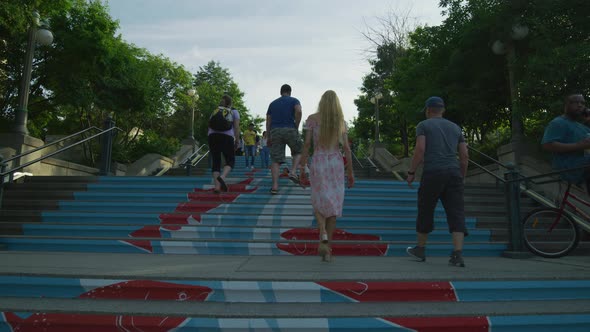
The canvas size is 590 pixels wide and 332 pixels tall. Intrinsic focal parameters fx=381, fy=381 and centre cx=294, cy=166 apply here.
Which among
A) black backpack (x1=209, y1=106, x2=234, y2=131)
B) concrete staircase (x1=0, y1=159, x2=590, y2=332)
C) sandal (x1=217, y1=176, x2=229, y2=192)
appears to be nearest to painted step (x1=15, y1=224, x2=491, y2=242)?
concrete staircase (x1=0, y1=159, x2=590, y2=332)

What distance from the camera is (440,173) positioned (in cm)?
411

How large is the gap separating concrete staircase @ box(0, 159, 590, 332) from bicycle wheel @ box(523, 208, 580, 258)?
1.23 feet

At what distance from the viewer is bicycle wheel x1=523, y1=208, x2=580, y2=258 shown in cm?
502

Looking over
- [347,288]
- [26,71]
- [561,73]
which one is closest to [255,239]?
[347,288]

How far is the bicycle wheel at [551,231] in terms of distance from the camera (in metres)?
5.02

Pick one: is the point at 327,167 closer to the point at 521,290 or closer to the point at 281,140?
the point at 521,290

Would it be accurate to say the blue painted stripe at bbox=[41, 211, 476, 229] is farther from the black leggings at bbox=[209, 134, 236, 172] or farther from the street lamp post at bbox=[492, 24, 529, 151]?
the street lamp post at bbox=[492, 24, 529, 151]

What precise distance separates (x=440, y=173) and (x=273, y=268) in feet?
6.70

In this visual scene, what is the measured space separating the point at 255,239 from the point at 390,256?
182 cm

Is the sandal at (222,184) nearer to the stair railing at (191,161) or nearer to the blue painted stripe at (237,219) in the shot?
the blue painted stripe at (237,219)

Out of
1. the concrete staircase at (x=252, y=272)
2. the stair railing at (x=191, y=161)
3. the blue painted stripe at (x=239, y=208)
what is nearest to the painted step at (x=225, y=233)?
the concrete staircase at (x=252, y=272)

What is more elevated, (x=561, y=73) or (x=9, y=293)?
(x=561, y=73)

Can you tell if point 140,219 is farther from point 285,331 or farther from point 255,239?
point 285,331

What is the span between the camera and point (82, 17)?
15.4m
